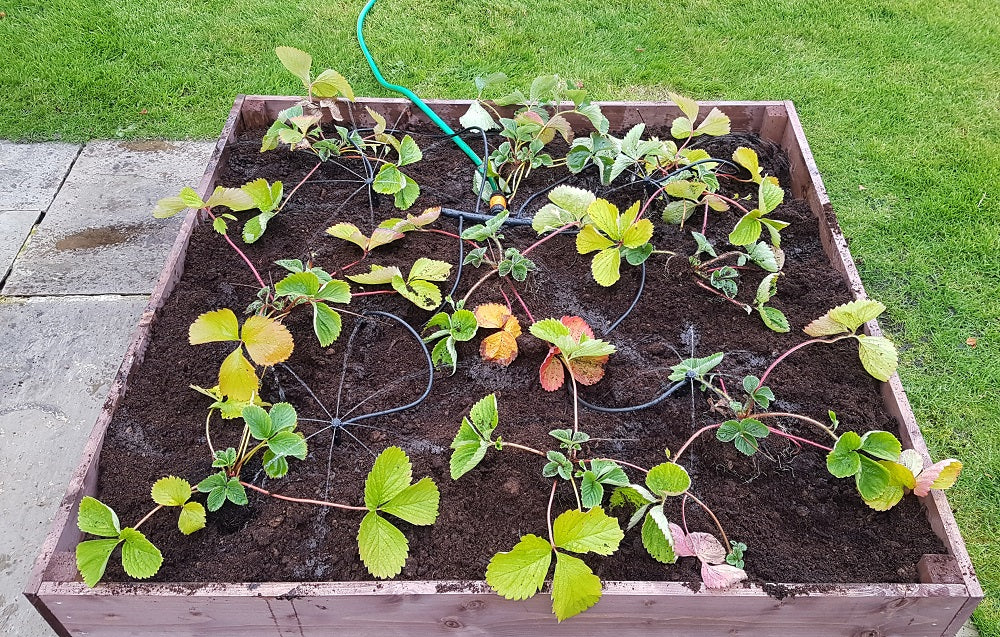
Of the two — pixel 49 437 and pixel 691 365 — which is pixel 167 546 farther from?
pixel 691 365

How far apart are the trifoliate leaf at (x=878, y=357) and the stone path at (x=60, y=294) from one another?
0.65 metres

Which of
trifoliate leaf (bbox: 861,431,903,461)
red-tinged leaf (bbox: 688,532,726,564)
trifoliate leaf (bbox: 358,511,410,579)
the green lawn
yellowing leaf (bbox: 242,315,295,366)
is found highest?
trifoliate leaf (bbox: 861,431,903,461)

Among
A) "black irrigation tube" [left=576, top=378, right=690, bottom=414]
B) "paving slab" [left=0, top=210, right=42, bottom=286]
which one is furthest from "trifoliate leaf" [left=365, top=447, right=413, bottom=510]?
"paving slab" [left=0, top=210, right=42, bottom=286]

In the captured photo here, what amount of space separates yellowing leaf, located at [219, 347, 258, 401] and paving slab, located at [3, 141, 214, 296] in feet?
3.51

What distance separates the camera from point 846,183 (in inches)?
104

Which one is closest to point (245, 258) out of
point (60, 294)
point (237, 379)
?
point (237, 379)

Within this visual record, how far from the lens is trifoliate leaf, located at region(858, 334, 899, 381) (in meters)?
1.55

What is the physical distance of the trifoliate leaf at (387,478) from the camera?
125 cm

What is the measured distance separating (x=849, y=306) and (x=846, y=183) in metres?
1.27

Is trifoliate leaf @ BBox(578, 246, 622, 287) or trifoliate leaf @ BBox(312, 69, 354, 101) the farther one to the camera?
trifoliate leaf @ BBox(312, 69, 354, 101)

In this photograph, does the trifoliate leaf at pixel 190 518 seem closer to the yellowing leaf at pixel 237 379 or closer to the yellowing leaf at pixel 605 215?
the yellowing leaf at pixel 237 379

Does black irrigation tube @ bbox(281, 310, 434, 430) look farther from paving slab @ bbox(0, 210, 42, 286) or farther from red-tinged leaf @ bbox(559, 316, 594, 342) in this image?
paving slab @ bbox(0, 210, 42, 286)

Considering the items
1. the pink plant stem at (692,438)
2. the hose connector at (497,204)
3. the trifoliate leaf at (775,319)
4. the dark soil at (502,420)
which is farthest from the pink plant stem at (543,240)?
the pink plant stem at (692,438)

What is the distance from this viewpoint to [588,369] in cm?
155
